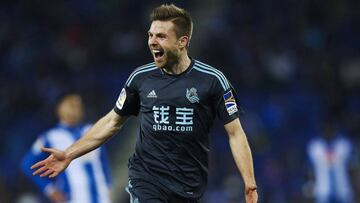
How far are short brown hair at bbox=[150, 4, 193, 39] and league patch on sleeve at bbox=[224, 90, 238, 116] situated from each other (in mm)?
483

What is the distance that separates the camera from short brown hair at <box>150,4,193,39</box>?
6.02m

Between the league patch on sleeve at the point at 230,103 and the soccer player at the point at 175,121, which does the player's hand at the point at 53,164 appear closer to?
the soccer player at the point at 175,121

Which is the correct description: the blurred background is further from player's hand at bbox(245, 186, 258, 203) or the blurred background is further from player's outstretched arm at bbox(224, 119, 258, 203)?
player's hand at bbox(245, 186, 258, 203)

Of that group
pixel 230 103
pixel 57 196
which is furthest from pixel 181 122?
pixel 57 196

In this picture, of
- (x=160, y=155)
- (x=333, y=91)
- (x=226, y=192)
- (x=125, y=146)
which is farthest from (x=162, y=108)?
(x=333, y=91)

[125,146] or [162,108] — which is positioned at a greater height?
[162,108]

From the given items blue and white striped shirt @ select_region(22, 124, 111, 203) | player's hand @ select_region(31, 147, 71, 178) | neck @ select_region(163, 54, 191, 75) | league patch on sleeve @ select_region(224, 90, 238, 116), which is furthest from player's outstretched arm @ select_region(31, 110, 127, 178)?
blue and white striped shirt @ select_region(22, 124, 111, 203)

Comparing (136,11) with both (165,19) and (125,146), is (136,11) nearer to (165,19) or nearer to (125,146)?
(125,146)

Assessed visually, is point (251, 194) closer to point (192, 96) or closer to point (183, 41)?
point (192, 96)

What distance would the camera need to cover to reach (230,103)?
6.06 m

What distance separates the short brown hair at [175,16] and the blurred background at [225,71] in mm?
7744

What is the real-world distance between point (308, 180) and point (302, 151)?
46.4 inches

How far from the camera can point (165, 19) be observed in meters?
6.03

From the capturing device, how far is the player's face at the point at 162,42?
597 cm
